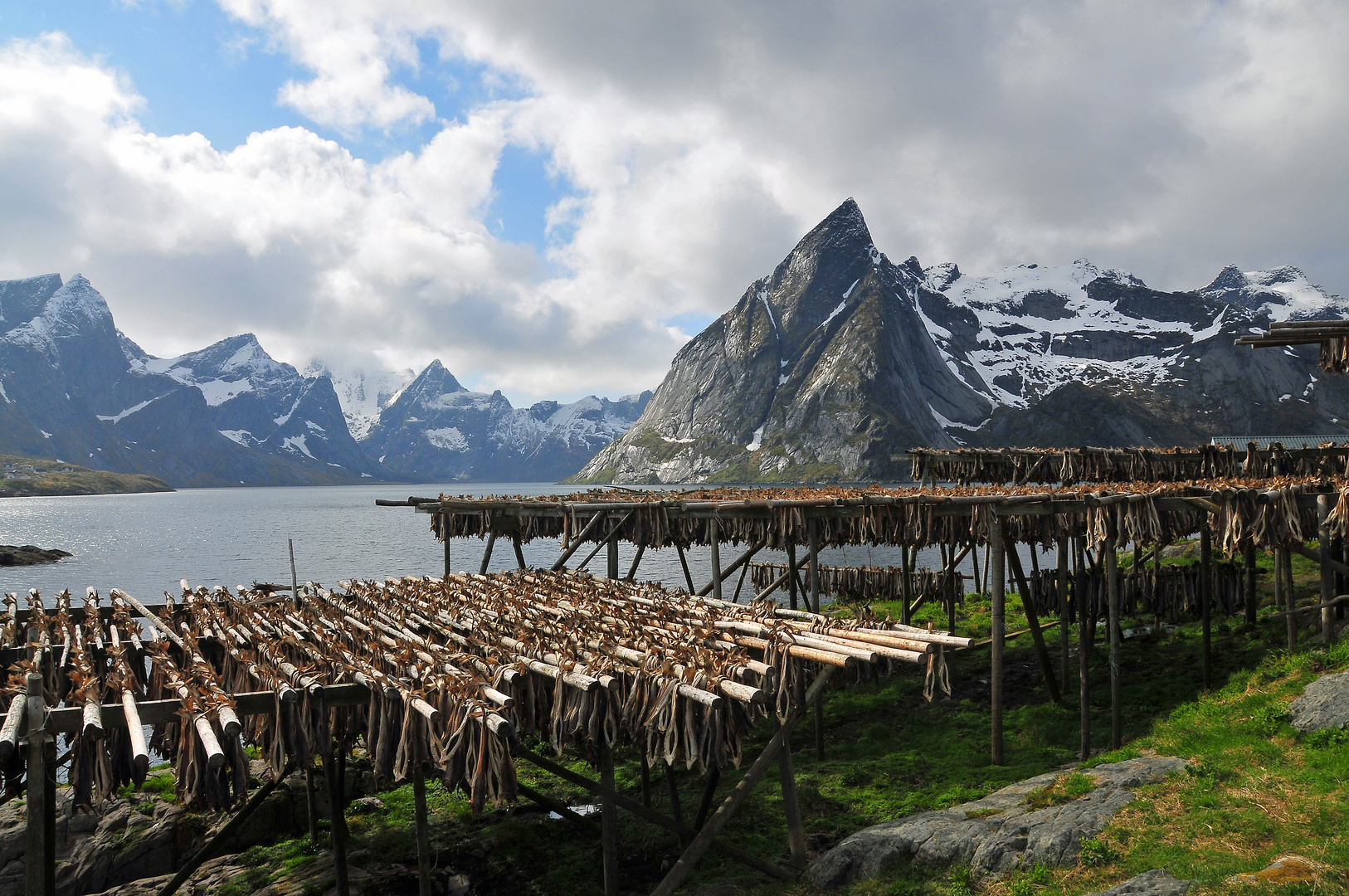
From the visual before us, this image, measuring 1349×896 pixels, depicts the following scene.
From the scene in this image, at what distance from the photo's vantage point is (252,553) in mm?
72875

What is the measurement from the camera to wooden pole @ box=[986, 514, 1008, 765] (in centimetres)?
1427

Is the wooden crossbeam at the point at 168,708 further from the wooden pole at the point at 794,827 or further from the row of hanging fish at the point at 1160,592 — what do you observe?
the row of hanging fish at the point at 1160,592

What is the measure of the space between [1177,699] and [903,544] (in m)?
6.28

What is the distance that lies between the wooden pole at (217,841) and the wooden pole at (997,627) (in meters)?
12.3

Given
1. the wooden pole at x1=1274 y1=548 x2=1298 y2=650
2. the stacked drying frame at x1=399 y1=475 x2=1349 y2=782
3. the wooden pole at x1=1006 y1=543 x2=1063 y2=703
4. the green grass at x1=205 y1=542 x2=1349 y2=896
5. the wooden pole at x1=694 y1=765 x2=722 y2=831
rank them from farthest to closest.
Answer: the wooden pole at x1=1006 y1=543 x2=1063 y2=703 → the wooden pole at x1=1274 y1=548 x2=1298 y2=650 → the stacked drying frame at x1=399 y1=475 x2=1349 y2=782 → the wooden pole at x1=694 y1=765 x2=722 y2=831 → the green grass at x1=205 y1=542 x2=1349 y2=896

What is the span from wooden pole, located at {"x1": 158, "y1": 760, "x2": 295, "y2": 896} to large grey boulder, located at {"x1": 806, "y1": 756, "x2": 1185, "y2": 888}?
8.25 meters

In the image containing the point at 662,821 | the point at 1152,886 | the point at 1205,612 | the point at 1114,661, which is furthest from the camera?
the point at 1205,612

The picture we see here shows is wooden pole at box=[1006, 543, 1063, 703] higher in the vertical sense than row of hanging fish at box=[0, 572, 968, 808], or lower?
lower

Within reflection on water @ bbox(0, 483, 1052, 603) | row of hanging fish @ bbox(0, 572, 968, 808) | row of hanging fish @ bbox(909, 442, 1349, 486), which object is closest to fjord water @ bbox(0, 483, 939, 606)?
reflection on water @ bbox(0, 483, 1052, 603)

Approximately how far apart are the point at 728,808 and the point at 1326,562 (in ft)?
46.3

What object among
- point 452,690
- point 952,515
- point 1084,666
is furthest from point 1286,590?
point 452,690

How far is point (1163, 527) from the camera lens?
50.1ft

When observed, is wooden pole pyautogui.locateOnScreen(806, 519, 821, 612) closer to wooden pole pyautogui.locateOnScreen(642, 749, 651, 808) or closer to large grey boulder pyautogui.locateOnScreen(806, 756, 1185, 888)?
wooden pole pyautogui.locateOnScreen(642, 749, 651, 808)

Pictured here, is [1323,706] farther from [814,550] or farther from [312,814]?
[312,814]
